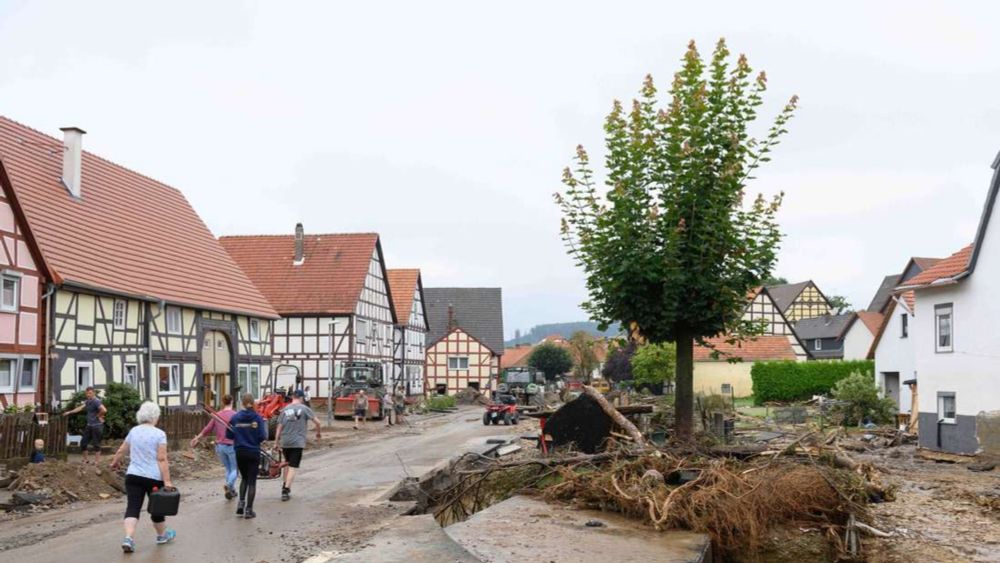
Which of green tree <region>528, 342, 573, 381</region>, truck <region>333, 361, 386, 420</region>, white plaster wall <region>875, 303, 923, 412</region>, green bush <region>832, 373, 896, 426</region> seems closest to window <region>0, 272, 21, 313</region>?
truck <region>333, 361, 386, 420</region>

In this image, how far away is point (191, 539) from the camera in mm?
11664

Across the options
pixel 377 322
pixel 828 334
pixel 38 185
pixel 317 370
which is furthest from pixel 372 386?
pixel 828 334

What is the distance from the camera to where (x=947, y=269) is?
25.6 meters

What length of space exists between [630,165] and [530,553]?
23.0 ft

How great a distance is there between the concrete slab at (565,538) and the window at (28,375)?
1631 centimetres

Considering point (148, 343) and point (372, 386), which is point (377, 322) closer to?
point (372, 386)

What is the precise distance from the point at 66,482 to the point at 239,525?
19.4 feet

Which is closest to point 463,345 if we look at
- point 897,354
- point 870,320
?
point 870,320

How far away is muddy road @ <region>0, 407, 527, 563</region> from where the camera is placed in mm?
10867

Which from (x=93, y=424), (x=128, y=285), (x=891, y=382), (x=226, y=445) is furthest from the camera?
(x=891, y=382)

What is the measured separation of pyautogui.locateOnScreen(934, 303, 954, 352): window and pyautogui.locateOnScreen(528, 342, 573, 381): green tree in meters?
70.5

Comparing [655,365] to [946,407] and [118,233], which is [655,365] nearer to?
[946,407]

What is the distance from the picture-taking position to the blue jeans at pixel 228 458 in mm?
15125

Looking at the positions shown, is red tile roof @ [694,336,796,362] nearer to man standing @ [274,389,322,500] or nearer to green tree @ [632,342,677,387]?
green tree @ [632,342,677,387]
